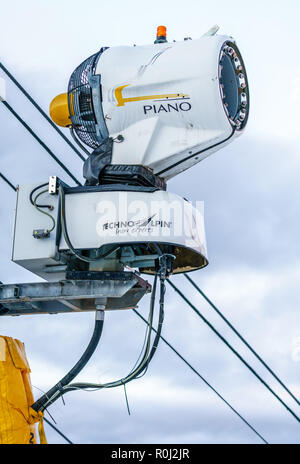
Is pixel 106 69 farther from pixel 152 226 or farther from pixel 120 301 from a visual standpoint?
pixel 120 301

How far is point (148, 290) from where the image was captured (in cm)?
541

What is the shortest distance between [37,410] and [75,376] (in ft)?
1.16

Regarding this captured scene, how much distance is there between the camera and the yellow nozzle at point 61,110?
5.46 metres

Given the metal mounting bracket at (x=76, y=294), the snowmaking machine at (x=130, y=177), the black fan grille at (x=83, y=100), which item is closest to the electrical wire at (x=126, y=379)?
the snowmaking machine at (x=130, y=177)

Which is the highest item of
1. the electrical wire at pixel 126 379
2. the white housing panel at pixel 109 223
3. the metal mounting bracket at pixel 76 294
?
the white housing panel at pixel 109 223

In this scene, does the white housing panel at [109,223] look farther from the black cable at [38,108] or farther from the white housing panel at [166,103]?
the black cable at [38,108]

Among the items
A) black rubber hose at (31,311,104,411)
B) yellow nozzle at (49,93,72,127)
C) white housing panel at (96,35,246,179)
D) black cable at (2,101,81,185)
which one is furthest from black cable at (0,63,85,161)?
black rubber hose at (31,311,104,411)

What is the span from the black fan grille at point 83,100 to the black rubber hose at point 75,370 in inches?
53.0

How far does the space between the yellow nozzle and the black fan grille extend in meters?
0.05

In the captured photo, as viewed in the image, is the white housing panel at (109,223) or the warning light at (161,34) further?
the warning light at (161,34)

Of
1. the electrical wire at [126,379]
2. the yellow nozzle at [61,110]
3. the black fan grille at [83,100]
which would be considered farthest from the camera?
the yellow nozzle at [61,110]

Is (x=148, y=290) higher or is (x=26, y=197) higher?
(x=26, y=197)
